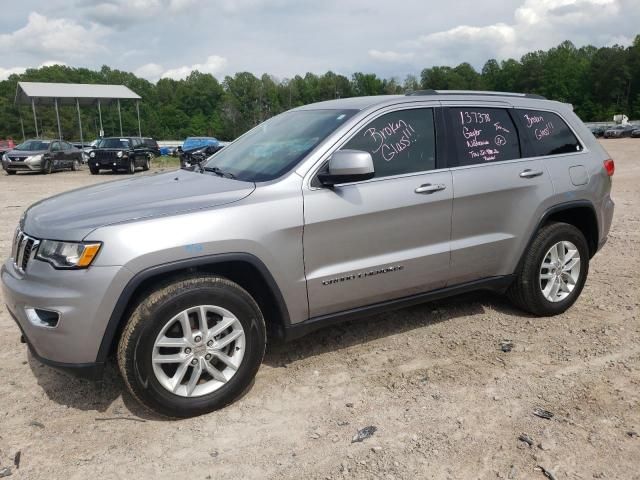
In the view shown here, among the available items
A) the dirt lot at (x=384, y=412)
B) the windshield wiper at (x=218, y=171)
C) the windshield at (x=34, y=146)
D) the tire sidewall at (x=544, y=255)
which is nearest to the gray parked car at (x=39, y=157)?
the windshield at (x=34, y=146)

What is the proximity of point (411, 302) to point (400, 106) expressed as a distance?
1.38m

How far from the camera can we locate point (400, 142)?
12.6 feet

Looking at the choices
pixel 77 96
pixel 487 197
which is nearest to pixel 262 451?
pixel 487 197

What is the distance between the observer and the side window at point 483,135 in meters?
4.08

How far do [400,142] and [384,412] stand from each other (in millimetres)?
1793

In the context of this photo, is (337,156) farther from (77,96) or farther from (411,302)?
(77,96)

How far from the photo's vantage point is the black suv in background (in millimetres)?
22344

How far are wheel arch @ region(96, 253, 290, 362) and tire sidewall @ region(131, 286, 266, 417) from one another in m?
0.13

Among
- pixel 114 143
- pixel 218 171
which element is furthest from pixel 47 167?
pixel 218 171

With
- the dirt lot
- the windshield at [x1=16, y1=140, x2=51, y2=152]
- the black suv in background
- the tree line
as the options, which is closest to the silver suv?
the dirt lot

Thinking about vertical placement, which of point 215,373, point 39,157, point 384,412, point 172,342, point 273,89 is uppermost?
point 273,89

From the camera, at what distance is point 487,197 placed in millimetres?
4082

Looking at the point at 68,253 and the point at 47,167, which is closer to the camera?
the point at 68,253

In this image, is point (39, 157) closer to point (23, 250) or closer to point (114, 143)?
point (114, 143)
